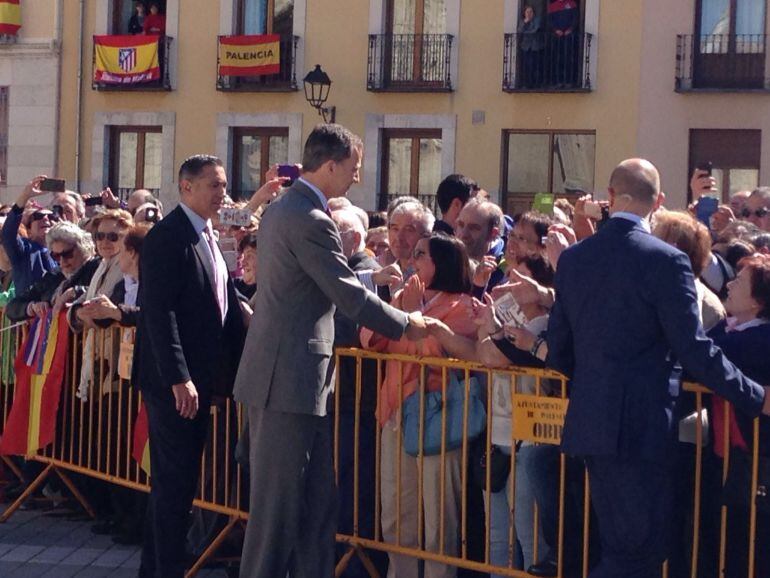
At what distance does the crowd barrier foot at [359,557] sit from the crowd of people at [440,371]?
109mm

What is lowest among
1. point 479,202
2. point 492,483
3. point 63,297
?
point 492,483

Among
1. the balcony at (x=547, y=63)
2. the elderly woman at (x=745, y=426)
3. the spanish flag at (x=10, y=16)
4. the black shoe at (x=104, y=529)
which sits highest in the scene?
the spanish flag at (x=10, y=16)

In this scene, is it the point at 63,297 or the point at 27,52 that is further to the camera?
the point at 27,52

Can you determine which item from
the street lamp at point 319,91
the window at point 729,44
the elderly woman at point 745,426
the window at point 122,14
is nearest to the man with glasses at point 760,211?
the elderly woman at point 745,426

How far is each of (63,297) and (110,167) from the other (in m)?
19.1

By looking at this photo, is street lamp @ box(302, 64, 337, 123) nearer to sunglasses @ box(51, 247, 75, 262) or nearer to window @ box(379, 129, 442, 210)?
window @ box(379, 129, 442, 210)

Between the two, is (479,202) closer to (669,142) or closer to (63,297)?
(63,297)

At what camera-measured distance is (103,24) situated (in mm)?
26750

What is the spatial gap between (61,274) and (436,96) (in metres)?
16.2

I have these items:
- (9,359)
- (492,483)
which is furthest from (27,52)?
(492,483)

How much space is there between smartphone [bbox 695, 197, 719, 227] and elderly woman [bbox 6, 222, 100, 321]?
3.86 m

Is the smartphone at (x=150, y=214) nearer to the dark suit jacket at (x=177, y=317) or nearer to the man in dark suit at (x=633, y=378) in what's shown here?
the dark suit jacket at (x=177, y=317)

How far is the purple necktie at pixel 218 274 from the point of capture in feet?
21.7

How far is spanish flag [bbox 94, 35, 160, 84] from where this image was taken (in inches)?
1027
